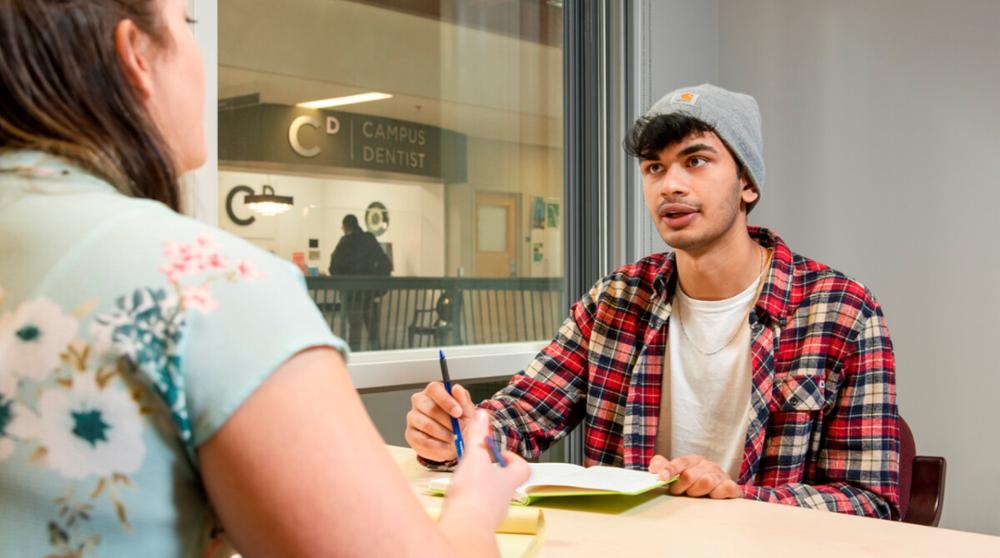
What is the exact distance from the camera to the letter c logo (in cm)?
237

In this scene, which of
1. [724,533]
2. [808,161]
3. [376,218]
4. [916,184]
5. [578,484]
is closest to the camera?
[724,533]

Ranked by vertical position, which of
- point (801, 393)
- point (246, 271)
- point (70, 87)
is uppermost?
A: point (70, 87)

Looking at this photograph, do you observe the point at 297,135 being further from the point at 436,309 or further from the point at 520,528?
the point at 520,528

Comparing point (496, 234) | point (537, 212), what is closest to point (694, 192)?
point (496, 234)

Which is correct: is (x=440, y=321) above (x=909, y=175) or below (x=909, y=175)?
below

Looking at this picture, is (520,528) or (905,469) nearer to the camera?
(520,528)

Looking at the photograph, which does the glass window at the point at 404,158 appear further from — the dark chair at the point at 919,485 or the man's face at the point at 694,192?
the dark chair at the point at 919,485

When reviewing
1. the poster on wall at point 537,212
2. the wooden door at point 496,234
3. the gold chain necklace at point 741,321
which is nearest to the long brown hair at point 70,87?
the gold chain necklace at point 741,321

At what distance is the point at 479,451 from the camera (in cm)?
73

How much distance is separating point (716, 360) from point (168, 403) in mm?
1570

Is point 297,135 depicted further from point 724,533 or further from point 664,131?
point 724,533

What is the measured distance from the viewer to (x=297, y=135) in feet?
7.80

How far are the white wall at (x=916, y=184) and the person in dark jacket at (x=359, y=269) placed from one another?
66.3 inches

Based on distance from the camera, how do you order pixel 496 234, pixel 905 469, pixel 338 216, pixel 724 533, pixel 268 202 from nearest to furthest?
pixel 724 533
pixel 905 469
pixel 268 202
pixel 338 216
pixel 496 234
